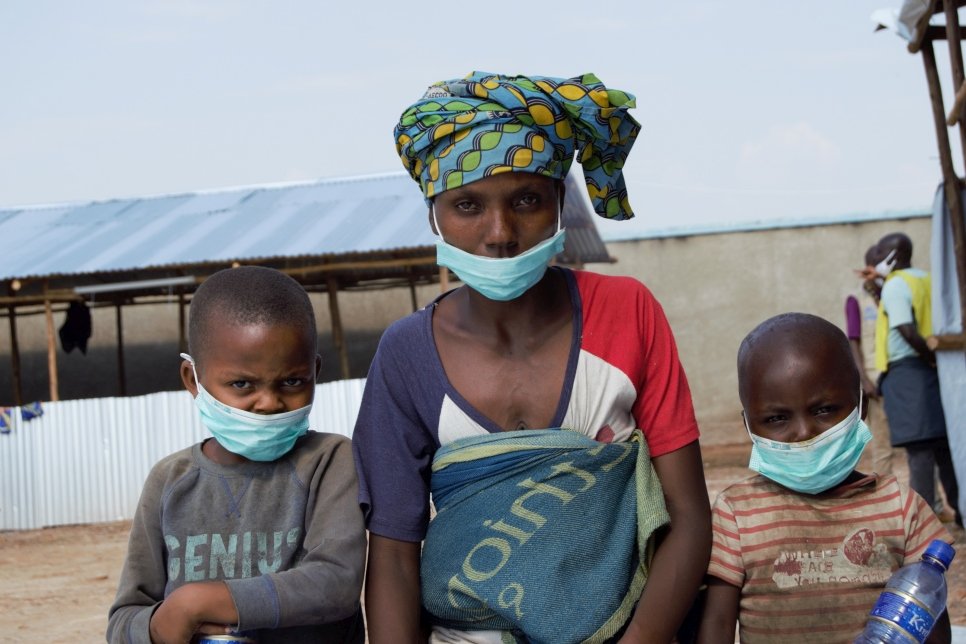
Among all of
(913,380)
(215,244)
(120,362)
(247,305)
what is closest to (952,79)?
(913,380)

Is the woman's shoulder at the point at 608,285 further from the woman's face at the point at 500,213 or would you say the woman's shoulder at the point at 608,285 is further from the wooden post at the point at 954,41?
the wooden post at the point at 954,41

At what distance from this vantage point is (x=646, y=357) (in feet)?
7.34

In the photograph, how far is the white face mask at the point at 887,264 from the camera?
7.36m

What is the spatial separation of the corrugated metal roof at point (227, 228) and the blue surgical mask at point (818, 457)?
972cm

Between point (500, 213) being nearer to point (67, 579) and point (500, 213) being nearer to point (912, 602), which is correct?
point (912, 602)

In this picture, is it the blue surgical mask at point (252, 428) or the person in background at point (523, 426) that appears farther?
the blue surgical mask at point (252, 428)

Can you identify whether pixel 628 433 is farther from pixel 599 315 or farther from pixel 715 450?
pixel 715 450

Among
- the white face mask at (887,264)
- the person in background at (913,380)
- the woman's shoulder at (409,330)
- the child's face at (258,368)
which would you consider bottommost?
the person in background at (913,380)

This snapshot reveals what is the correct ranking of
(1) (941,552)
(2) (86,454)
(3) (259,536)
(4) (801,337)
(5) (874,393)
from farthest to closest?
1. (2) (86,454)
2. (5) (874,393)
3. (4) (801,337)
4. (3) (259,536)
5. (1) (941,552)

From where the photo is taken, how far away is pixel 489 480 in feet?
7.06

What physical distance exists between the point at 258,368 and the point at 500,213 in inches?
24.7

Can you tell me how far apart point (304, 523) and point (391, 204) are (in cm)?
1238

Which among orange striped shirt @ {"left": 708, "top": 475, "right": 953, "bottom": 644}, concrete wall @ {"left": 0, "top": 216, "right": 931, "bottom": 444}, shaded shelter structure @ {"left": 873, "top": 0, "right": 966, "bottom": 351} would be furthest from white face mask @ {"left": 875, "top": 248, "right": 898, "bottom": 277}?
concrete wall @ {"left": 0, "top": 216, "right": 931, "bottom": 444}

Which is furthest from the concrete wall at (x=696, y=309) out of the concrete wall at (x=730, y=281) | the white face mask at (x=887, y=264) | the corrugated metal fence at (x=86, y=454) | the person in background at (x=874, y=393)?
the white face mask at (x=887, y=264)
